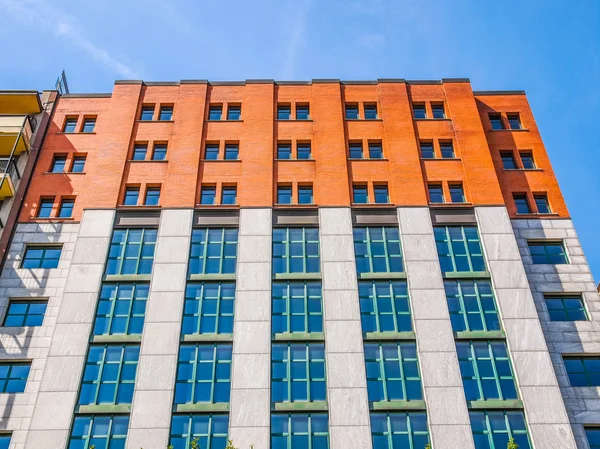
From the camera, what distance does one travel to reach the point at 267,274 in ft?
108

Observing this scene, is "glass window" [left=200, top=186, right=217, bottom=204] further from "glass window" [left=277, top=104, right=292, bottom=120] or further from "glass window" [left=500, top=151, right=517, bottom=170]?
"glass window" [left=500, top=151, right=517, bottom=170]

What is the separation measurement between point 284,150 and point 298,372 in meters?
15.6

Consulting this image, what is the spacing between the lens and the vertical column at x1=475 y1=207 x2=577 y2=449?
27.6 meters

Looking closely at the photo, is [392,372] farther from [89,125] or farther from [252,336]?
[89,125]

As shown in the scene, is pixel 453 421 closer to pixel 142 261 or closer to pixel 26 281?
pixel 142 261

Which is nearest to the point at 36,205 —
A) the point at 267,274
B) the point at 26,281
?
the point at 26,281

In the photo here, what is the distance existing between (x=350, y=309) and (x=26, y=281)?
682 inches

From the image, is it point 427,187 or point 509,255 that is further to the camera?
point 427,187

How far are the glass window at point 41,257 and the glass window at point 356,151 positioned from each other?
60.6 feet

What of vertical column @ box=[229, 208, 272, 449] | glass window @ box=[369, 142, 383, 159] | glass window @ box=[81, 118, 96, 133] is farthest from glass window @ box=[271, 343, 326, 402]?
glass window @ box=[81, 118, 96, 133]

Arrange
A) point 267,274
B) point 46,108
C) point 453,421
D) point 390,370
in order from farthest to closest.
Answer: point 46,108 < point 267,274 < point 390,370 < point 453,421

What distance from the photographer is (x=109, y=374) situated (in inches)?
1162

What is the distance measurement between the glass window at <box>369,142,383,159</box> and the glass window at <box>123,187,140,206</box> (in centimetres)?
1470

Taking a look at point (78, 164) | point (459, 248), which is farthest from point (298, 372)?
point (78, 164)
